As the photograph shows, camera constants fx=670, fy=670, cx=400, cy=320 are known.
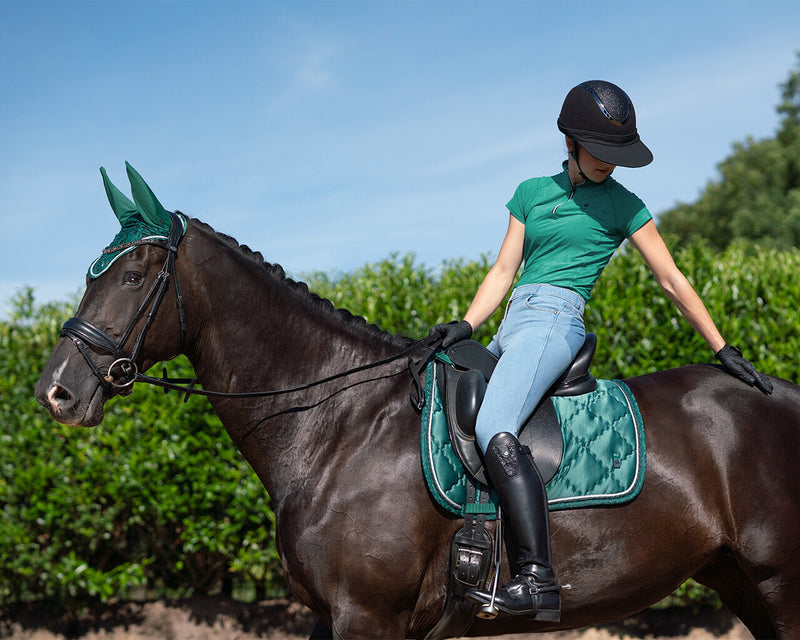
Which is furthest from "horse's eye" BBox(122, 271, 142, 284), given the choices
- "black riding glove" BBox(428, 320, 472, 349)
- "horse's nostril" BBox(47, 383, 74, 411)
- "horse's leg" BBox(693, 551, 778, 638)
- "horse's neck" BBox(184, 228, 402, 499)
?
"horse's leg" BBox(693, 551, 778, 638)

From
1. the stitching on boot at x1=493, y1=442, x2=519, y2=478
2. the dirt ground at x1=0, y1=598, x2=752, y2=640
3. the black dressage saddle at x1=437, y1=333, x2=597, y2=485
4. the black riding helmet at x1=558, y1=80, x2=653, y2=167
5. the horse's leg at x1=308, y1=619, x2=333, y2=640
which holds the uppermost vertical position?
the black riding helmet at x1=558, y1=80, x2=653, y2=167

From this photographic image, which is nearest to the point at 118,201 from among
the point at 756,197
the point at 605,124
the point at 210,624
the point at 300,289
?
the point at 300,289

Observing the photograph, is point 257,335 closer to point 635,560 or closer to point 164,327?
point 164,327

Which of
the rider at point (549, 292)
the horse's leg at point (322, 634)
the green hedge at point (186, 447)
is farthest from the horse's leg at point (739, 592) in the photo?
the green hedge at point (186, 447)

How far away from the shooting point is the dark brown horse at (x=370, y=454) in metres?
2.77

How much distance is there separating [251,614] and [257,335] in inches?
173

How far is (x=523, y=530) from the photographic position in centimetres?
269

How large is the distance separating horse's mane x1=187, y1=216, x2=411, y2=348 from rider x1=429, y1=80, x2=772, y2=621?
0.31 metres

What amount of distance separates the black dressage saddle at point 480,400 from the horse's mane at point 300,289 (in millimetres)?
366

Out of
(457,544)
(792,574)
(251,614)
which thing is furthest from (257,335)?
(251,614)

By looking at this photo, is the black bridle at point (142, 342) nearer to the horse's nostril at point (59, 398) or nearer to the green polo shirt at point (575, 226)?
the horse's nostril at point (59, 398)

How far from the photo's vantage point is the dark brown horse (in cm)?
277

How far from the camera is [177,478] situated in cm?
586

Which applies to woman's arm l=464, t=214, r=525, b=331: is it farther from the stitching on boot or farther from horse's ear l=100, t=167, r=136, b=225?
horse's ear l=100, t=167, r=136, b=225
